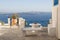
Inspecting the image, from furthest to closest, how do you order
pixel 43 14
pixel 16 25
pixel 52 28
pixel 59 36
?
pixel 43 14 < pixel 16 25 < pixel 52 28 < pixel 59 36

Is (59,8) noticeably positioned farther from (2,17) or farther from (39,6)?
(2,17)

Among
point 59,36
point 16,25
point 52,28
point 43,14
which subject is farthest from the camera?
point 43,14

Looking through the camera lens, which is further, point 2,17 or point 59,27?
point 2,17

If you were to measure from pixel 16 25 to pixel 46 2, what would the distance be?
264 centimetres

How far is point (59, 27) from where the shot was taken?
617cm

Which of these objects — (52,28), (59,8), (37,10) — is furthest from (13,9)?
(59,8)

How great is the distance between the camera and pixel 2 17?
1091cm

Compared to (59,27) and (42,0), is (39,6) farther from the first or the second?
(59,27)

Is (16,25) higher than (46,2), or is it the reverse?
(46,2)

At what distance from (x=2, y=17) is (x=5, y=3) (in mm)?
981

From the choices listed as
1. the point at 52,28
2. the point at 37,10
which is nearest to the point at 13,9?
the point at 37,10

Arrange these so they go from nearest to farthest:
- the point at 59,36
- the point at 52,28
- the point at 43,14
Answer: the point at 59,36 < the point at 52,28 < the point at 43,14

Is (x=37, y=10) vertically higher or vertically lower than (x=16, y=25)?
higher

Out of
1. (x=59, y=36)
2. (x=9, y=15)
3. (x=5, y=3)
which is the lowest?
(x=59, y=36)
